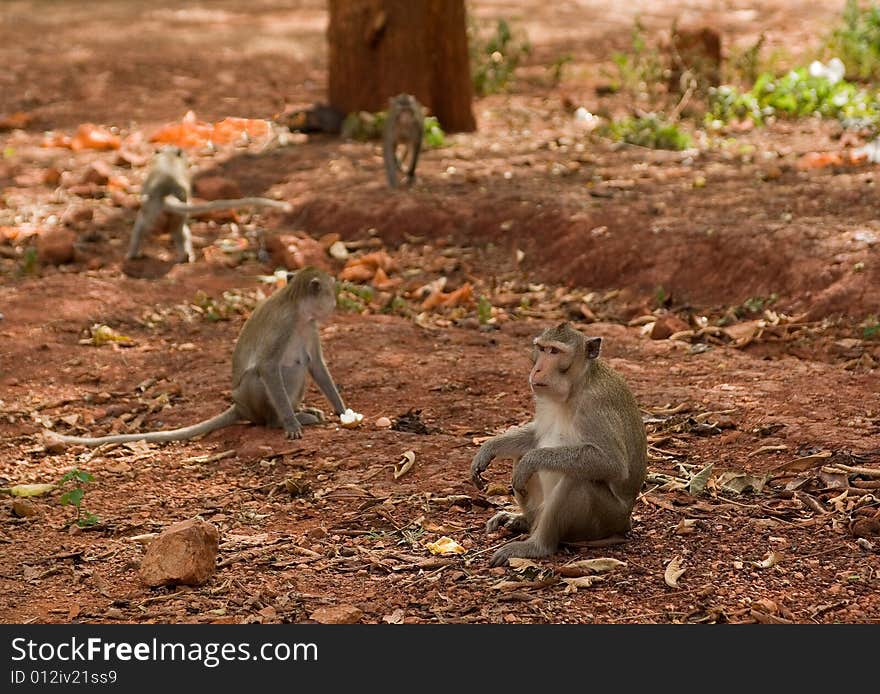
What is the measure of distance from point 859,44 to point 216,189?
9085 mm

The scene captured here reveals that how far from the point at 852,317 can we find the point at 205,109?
11.0 metres

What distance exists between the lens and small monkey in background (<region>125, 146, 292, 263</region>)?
1246 centimetres

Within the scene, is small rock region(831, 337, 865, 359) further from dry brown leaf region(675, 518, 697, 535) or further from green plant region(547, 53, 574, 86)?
green plant region(547, 53, 574, 86)

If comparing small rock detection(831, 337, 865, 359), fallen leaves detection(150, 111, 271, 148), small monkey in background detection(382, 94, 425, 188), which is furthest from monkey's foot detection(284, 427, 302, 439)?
fallen leaves detection(150, 111, 271, 148)

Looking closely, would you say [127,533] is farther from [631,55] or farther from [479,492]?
[631,55]

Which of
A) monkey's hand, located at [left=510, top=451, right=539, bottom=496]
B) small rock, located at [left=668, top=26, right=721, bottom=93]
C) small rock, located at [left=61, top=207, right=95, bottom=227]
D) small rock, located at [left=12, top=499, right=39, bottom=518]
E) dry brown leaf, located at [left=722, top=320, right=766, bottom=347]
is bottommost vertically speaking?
small rock, located at [left=12, top=499, right=39, bottom=518]

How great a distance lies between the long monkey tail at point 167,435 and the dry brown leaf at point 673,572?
3.54 metres

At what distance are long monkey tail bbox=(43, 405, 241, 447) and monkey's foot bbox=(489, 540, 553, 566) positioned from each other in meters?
2.96

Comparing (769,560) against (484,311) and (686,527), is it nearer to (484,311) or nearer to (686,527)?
(686,527)

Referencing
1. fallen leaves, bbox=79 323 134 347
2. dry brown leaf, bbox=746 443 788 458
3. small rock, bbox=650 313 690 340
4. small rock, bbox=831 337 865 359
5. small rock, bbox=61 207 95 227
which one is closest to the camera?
dry brown leaf, bbox=746 443 788 458

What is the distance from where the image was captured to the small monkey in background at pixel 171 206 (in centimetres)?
1246

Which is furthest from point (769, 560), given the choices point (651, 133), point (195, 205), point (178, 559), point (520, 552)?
point (651, 133)

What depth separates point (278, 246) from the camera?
12469 mm

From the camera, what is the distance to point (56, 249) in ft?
40.2
